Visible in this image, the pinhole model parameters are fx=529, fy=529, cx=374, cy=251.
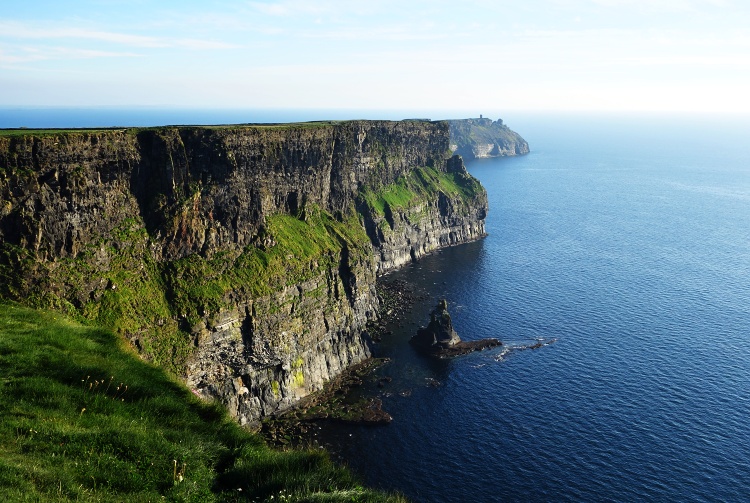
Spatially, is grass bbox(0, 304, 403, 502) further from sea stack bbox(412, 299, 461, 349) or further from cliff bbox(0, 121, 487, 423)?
sea stack bbox(412, 299, 461, 349)

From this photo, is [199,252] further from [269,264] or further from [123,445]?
[123,445]

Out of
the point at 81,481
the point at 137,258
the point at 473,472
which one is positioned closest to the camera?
the point at 81,481

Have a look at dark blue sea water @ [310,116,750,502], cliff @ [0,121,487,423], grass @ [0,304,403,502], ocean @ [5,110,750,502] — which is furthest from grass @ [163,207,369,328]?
grass @ [0,304,403,502]

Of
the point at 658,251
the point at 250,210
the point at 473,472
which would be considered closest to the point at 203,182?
the point at 250,210

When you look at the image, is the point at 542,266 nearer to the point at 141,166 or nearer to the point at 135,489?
the point at 141,166

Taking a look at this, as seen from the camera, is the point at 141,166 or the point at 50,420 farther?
the point at 141,166

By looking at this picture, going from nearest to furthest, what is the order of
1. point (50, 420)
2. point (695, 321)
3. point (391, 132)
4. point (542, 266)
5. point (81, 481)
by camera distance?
point (81, 481)
point (50, 420)
point (695, 321)
point (542, 266)
point (391, 132)

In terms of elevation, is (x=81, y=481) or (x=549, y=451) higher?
(x=81, y=481)
